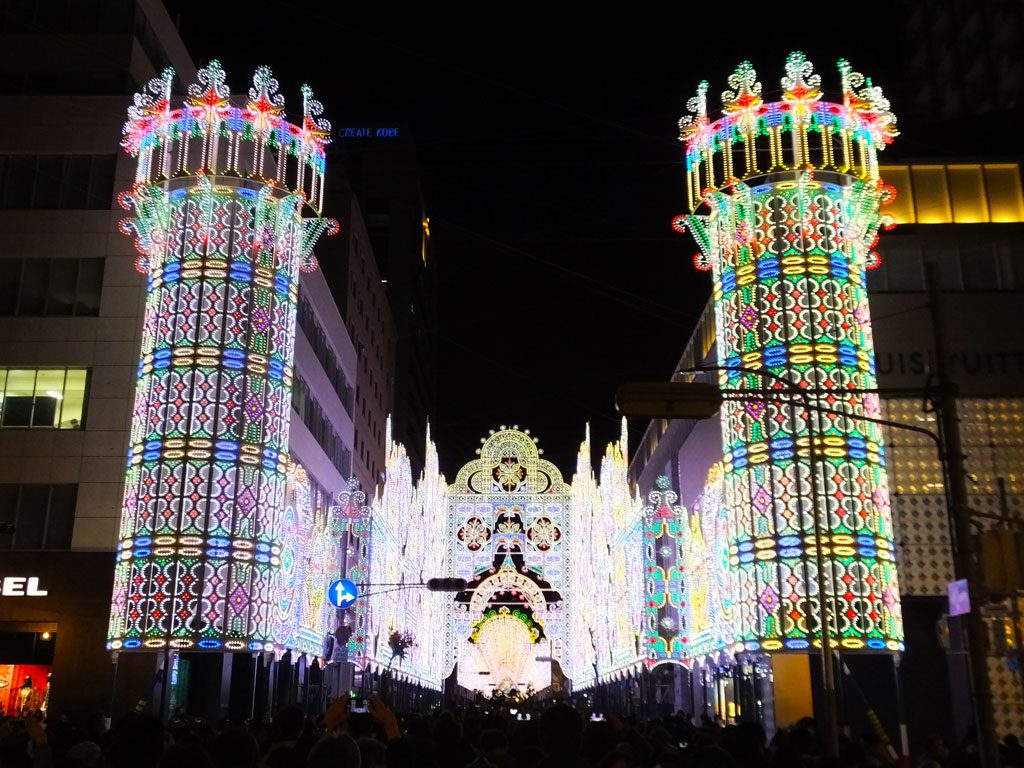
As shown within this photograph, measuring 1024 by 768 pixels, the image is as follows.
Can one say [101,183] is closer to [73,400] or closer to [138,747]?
[73,400]

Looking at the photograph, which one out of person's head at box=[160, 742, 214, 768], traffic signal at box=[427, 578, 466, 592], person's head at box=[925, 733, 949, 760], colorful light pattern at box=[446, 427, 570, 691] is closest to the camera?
person's head at box=[160, 742, 214, 768]

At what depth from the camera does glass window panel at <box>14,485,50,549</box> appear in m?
36.3

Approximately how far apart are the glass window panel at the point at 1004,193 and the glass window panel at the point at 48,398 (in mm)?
31633

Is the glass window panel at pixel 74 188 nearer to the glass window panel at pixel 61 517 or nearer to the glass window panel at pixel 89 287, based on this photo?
the glass window panel at pixel 89 287

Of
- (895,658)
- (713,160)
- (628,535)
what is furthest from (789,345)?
(628,535)

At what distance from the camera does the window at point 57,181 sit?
A: 39.1 meters

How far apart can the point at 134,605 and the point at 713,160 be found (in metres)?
20.2

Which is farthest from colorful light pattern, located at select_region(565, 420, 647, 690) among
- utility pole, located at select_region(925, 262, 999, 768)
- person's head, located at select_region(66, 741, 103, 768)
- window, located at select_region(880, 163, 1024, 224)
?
person's head, located at select_region(66, 741, 103, 768)

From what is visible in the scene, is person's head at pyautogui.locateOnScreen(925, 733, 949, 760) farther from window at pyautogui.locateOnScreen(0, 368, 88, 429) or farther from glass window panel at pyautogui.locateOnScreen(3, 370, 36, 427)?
glass window panel at pyautogui.locateOnScreen(3, 370, 36, 427)

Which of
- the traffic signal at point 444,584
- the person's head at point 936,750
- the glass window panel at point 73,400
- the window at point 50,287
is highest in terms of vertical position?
the window at point 50,287

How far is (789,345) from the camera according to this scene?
30172mm

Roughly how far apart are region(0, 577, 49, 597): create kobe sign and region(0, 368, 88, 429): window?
4891 millimetres

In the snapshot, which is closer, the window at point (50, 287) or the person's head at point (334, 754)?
the person's head at point (334, 754)

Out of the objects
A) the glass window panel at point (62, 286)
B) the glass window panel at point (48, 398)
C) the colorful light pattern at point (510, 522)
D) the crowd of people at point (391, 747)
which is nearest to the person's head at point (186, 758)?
the crowd of people at point (391, 747)
